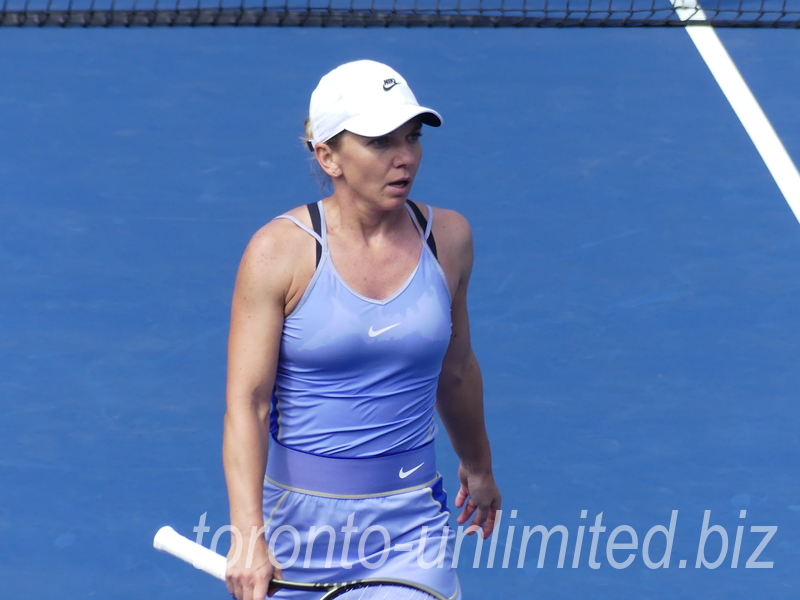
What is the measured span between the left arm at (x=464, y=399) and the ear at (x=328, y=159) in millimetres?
394

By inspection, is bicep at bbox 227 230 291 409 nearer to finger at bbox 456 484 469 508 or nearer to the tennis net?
finger at bbox 456 484 469 508

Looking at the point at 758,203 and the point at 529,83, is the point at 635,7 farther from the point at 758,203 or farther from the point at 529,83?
the point at 758,203

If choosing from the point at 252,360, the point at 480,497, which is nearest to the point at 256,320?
the point at 252,360

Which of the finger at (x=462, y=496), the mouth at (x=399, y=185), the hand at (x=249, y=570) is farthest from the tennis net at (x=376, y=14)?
the hand at (x=249, y=570)

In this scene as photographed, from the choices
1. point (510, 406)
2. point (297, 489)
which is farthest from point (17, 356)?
point (297, 489)

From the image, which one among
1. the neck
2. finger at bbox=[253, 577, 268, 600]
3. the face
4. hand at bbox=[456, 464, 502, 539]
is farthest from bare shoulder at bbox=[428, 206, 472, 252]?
finger at bbox=[253, 577, 268, 600]

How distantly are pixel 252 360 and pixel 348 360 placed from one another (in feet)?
0.89

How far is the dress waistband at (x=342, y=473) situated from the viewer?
3506mm

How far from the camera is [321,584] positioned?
3416mm

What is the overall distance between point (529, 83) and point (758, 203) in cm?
214

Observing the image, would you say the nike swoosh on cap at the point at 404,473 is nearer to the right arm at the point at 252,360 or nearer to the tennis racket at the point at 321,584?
the tennis racket at the point at 321,584

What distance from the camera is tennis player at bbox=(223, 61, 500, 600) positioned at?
332cm

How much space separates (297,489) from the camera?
353 centimetres

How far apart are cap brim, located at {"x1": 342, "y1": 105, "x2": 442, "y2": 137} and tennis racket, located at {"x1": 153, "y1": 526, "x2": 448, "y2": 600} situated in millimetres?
1217
